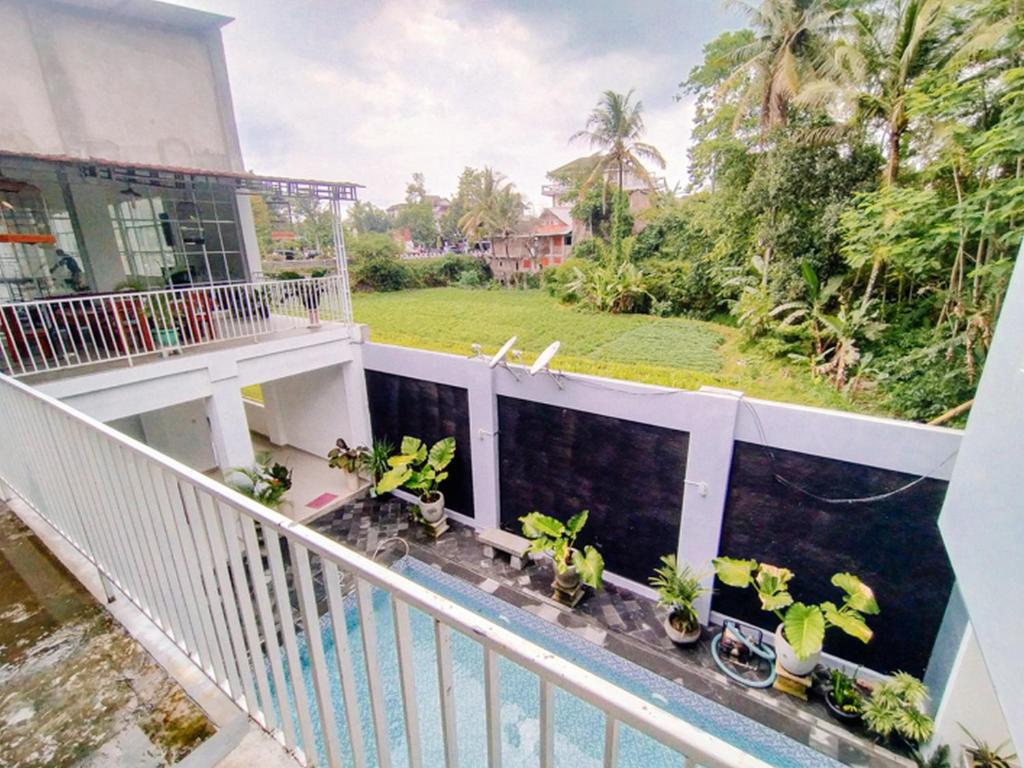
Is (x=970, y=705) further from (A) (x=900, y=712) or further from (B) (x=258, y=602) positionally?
(B) (x=258, y=602)

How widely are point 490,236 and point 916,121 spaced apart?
25.3 metres

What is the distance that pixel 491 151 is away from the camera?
3250cm

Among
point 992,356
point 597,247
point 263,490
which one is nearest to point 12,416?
point 263,490

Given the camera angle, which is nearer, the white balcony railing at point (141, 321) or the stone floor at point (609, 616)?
the stone floor at point (609, 616)

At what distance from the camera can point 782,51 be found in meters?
12.8

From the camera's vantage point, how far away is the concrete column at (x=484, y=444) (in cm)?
774

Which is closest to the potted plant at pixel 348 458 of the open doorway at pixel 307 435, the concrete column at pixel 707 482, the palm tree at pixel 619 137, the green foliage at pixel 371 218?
the open doorway at pixel 307 435

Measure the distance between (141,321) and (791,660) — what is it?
31.6 ft

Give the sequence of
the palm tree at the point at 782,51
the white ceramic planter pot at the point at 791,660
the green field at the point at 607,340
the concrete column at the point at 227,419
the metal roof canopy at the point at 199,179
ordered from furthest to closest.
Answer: the palm tree at the point at 782,51, the green field at the point at 607,340, the concrete column at the point at 227,419, the metal roof canopy at the point at 199,179, the white ceramic planter pot at the point at 791,660

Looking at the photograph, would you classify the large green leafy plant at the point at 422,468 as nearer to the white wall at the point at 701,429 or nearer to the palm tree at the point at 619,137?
the white wall at the point at 701,429

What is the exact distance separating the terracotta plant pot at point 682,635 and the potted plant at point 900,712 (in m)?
1.78

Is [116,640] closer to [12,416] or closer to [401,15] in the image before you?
[12,416]

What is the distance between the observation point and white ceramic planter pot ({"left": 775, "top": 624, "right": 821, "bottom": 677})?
5.33 metres

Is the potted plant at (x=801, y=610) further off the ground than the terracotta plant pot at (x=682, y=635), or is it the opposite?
the potted plant at (x=801, y=610)
